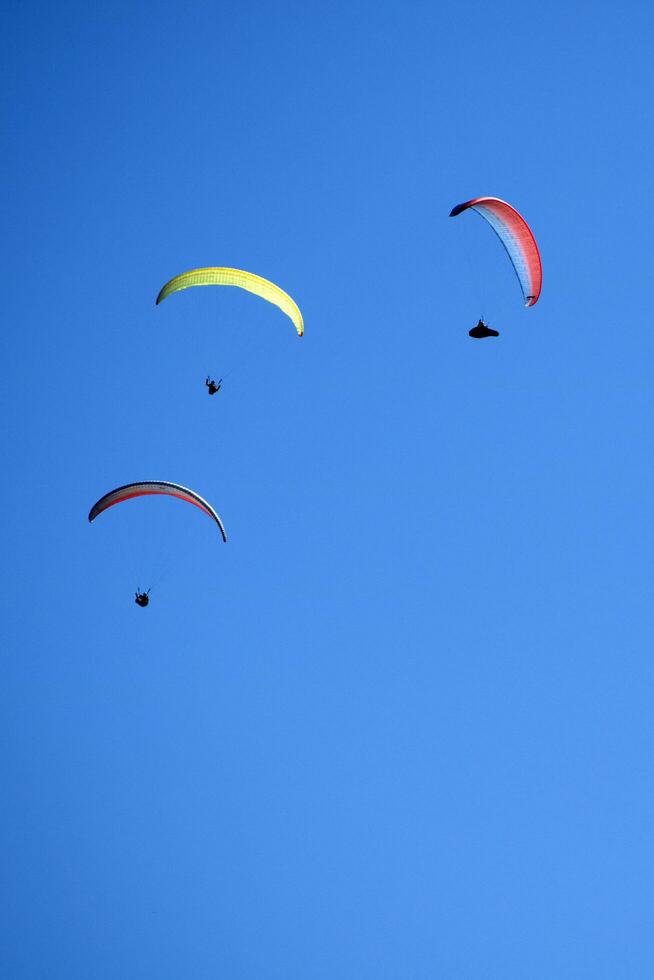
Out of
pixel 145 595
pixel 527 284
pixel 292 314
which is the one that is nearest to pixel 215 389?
pixel 292 314

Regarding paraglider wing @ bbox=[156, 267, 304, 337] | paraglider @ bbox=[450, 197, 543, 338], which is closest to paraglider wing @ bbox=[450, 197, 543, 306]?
paraglider @ bbox=[450, 197, 543, 338]

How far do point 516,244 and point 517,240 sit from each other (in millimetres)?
189

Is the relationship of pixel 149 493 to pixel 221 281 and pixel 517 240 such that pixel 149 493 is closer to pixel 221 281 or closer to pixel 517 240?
pixel 221 281

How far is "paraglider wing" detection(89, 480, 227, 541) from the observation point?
54844 millimetres

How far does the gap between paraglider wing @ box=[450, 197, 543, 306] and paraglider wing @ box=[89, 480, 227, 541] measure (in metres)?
12.5

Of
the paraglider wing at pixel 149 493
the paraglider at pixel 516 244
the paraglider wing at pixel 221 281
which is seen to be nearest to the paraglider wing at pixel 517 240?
the paraglider at pixel 516 244

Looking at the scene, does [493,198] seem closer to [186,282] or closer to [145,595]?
[186,282]

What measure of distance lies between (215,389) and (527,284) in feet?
37.0

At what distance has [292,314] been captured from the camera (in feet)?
181

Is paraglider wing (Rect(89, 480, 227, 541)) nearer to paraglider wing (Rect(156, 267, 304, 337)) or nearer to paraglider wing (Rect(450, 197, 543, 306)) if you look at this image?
paraglider wing (Rect(156, 267, 304, 337))

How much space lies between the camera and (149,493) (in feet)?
181

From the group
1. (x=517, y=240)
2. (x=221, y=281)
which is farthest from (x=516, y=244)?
(x=221, y=281)

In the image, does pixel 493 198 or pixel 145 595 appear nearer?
pixel 493 198

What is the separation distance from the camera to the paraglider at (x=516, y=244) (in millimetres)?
51469
